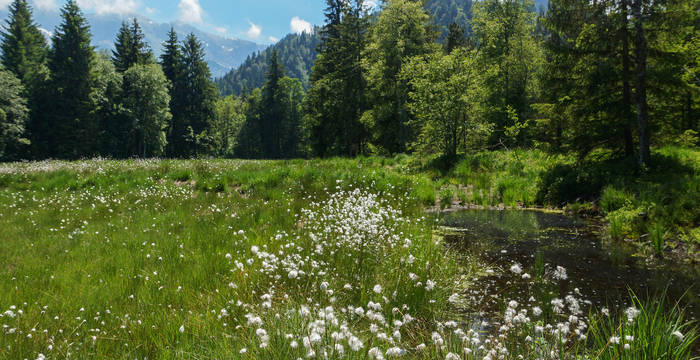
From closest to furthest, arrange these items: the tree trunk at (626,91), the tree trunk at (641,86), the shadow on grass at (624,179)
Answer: the shadow on grass at (624,179) < the tree trunk at (641,86) < the tree trunk at (626,91)

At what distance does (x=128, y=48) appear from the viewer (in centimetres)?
5359

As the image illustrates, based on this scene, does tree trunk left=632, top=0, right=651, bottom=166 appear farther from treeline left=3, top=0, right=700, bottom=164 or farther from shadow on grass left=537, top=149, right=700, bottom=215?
shadow on grass left=537, top=149, right=700, bottom=215

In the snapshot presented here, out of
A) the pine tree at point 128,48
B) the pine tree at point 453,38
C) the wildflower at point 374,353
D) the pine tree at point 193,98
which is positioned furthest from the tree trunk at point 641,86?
the pine tree at point 128,48

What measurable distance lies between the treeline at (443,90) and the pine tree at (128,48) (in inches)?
35.9

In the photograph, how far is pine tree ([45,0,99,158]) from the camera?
42594 millimetres

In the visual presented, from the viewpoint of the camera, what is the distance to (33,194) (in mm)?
12242

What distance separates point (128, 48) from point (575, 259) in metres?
65.5

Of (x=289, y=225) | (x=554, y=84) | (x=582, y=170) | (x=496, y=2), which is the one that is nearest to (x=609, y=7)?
(x=554, y=84)

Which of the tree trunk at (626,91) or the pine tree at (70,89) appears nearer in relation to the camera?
the tree trunk at (626,91)

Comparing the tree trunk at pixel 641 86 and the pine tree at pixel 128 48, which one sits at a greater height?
the pine tree at pixel 128 48

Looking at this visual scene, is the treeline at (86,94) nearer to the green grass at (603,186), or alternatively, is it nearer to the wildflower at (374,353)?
the green grass at (603,186)

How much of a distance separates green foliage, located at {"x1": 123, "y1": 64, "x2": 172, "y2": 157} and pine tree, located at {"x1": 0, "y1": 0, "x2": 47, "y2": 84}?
11797 millimetres

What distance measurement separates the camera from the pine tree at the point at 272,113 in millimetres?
69669

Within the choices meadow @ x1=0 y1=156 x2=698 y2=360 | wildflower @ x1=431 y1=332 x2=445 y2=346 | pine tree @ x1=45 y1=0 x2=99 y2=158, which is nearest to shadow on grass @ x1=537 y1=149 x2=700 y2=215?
meadow @ x1=0 y1=156 x2=698 y2=360
